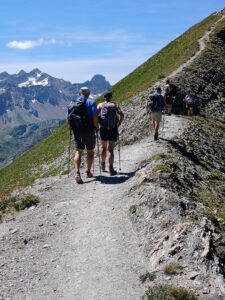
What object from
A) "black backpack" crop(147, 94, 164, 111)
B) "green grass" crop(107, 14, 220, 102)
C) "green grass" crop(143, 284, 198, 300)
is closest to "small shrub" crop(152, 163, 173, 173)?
"black backpack" crop(147, 94, 164, 111)

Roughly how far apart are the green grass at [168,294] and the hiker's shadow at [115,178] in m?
9.53

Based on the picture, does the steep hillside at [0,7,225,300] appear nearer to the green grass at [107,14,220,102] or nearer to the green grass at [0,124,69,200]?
the green grass at [0,124,69,200]

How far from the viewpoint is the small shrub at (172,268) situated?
1233cm

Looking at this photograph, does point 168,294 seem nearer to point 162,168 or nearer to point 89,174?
point 162,168

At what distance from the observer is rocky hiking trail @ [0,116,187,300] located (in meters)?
12.2

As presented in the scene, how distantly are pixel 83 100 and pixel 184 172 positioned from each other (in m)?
5.55

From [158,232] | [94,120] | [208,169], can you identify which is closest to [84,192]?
[94,120]

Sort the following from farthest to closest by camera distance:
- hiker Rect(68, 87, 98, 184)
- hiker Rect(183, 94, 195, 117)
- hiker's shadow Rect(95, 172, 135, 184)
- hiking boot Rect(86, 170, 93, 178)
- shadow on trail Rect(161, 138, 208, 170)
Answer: hiker Rect(183, 94, 195, 117) → shadow on trail Rect(161, 138, 208, 170) → hiking boot Rect(86, 170, 93, 178) → hiker's shadow Rect(95, 172, 135, 184) → hiker Rect(68, 87, 98, 184)

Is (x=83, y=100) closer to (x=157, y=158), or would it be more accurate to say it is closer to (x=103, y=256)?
(x=157, y=158)

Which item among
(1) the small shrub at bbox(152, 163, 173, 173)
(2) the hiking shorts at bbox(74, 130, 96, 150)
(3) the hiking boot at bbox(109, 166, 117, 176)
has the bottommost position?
(3) the hiking boot at bbox(109, 166, 117, 176)

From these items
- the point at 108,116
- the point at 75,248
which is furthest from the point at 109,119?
the point at 75,248

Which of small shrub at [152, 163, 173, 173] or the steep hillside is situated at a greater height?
small shrub at [152, 163, 173, 173]

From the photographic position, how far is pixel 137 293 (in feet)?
38.6

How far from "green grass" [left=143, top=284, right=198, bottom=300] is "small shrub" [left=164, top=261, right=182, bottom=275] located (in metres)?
0.90
